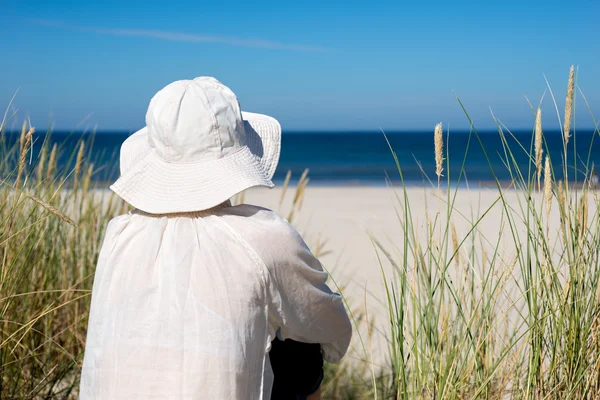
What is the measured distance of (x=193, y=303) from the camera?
1149mm

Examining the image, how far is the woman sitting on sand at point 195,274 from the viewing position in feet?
3.78

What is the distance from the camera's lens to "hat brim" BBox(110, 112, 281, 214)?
1198 mm

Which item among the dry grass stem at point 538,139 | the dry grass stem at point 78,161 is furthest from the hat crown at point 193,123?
the dry grass stem at point 78,161

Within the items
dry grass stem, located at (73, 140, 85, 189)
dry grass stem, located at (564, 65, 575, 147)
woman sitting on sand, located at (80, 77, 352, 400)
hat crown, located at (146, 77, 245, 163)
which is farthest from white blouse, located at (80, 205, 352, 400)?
dry grass stem, located at (73, 140, 85, 189)

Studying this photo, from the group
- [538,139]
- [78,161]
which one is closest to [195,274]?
[538,139]

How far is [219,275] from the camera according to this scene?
1156 millimetres

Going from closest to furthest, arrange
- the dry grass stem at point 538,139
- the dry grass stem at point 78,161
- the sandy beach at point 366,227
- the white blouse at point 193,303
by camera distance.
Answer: the white blouse at point 193,303 → the dry grass stem at point 538,139 → the dry grass stem at point 78,161 → the sandy beach at point 366,227

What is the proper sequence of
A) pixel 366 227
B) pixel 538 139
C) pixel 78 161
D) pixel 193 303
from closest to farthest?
pixel 193 303 → pixel 538 139 → pixel 78 161 → pixel 366 227

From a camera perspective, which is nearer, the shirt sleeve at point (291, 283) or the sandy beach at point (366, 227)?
the shirt sleeve at point (291, 283)

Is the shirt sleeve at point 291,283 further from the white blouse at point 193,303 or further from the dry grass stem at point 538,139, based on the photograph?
the dry grass stem at point 538,139

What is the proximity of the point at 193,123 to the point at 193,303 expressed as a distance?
325 mm

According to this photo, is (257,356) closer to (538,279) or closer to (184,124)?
(184,124)

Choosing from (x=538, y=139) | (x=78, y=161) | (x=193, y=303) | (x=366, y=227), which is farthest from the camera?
(x=366, y=227)

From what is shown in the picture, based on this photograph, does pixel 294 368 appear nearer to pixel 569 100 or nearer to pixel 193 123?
pixel 193 123
